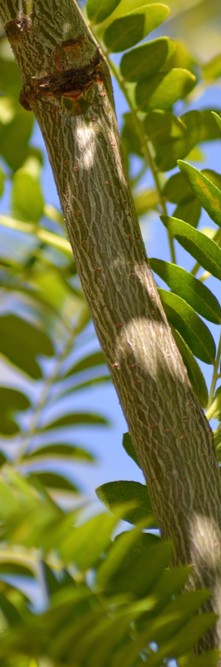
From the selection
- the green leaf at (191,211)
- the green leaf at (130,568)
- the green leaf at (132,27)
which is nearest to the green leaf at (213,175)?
the green leaf at (191,211)

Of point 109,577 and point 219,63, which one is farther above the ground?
point 219,63

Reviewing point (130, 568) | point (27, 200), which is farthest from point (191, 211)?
point (130, 568)

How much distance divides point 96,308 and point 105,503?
0.48ft

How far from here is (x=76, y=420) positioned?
1.05 metres

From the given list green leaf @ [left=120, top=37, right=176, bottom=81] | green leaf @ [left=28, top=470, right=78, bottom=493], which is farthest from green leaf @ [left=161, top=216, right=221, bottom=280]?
green leaf @ [left=28, top=470, right=78, bottom=493]

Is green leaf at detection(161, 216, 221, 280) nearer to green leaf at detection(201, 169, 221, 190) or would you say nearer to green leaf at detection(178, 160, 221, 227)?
green leaf at detection(178, 160, 221, 227)

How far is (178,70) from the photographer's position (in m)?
0.87

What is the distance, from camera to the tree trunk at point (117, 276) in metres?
0.59

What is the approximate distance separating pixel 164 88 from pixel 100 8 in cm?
9

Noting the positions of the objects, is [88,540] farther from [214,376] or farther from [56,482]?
[56,482]

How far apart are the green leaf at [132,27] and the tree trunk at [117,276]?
16 centimetres

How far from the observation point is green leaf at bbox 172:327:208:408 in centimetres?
70

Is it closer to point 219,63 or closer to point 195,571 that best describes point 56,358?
point 219,63

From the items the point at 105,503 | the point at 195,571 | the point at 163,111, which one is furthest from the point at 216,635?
the point at 163,111
